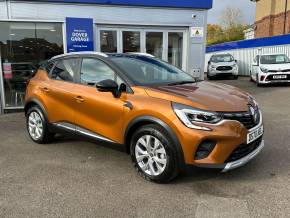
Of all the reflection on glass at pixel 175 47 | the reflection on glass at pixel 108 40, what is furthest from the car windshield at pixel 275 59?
the reflection on glass at pixel 108 40

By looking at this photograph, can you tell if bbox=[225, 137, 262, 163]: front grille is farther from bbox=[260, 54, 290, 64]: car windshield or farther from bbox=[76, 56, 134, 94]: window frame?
bbox=[260, 54, 290, 64]: car windshield

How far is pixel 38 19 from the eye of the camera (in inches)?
349

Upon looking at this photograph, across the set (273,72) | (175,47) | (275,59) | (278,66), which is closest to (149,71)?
(175,47)

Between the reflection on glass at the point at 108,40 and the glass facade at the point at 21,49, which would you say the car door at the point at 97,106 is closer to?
the glass facade at the point at 21,49

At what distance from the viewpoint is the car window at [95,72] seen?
4.48m

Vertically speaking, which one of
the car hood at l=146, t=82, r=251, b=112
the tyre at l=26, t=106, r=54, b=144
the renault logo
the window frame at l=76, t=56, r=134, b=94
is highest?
the window frame at l=76, t=56, r=134, b=94

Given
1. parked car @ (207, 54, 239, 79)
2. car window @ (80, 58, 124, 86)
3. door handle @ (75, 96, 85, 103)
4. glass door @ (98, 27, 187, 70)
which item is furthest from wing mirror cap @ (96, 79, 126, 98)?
parked car @ (207, 54, 239, 79)

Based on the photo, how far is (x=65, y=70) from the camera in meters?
5.27

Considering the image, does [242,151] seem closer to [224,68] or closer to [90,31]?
[90,31]

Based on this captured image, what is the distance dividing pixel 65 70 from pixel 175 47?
5727 millimetres

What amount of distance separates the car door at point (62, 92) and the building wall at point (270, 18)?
32191mm

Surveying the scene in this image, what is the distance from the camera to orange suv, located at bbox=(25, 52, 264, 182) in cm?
357

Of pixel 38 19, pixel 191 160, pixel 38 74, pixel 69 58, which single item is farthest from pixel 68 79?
pixel 38 19

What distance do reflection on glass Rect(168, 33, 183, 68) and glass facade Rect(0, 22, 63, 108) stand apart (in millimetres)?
3408
